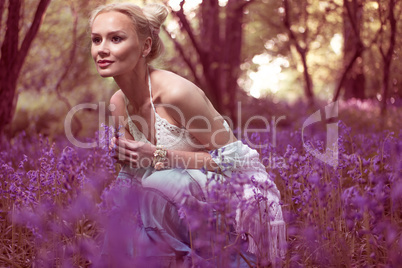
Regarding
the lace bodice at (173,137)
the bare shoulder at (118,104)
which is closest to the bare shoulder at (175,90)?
the lace bodice at (173,137)

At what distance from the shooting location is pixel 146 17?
285 centimetres

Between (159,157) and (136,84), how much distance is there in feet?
1.73

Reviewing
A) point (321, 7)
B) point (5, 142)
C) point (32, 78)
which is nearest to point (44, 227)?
point (5, 142)

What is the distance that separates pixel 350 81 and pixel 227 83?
398 inches

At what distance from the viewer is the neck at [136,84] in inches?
110

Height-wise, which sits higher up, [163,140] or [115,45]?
[115,45]

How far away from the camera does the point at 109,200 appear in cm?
207

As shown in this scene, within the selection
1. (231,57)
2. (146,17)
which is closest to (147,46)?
(146,17)

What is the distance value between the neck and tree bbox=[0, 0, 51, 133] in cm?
→ 218

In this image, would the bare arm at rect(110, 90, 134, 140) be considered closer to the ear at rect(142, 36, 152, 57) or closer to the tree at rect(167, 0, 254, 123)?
the ear at rect(142, 36, 152, 57)

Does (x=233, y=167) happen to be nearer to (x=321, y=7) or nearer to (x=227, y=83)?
(x=227, y=83)

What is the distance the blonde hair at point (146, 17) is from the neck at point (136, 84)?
218 mm

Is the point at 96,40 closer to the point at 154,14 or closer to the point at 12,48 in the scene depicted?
the point at 154,14

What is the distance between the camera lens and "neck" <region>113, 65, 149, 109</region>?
2.81 metres
